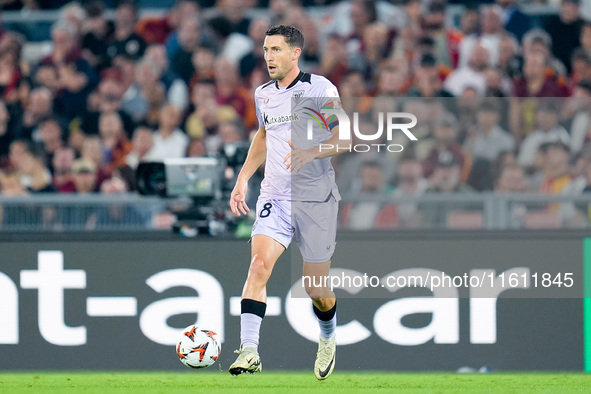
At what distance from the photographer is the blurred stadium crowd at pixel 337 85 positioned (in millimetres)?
8211

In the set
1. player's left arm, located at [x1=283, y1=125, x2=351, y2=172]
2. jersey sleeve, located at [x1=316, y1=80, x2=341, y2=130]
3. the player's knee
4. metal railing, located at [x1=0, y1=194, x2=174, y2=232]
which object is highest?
jersey sleeve, located at [x1=316, y1=80, x2=341, y2=130]

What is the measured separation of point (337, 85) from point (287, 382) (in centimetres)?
407

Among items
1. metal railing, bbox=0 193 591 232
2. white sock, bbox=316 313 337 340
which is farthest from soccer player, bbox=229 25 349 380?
metal railing, bbox=0 193 591 232

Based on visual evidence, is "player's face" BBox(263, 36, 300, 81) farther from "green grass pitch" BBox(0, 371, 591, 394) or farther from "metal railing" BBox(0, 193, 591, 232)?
"green grass pitch" BBox(0, 371, 591, 394)

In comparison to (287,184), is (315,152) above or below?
above

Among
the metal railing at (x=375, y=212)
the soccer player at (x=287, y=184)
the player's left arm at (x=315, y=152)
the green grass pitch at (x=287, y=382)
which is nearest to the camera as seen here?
the player's left arm at (x=315, y=152)

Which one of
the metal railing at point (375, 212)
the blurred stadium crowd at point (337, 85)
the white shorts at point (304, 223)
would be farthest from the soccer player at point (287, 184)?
the blurred stadium crowd at point (337, 85)

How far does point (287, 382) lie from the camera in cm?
714

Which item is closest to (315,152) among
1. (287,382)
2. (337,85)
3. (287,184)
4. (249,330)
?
(287,184)

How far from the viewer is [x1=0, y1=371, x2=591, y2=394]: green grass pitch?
668 cm

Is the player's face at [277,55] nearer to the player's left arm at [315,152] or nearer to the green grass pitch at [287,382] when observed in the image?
the player's left arm at [315,152]

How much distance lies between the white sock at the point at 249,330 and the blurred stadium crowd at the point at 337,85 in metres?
2.09

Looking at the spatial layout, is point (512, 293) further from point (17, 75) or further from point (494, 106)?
point (17, 75)

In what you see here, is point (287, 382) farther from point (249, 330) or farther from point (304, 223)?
point (304, 223)
